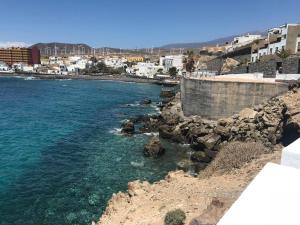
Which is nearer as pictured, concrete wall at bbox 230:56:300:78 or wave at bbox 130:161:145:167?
wave at bbox 130:161:145:167

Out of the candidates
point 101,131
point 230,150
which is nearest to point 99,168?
point 230,150

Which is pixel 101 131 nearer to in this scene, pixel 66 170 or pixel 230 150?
pixel 66 170

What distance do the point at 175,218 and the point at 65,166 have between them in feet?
54.7

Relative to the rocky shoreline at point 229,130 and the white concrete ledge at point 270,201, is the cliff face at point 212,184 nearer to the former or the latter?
the rocky shoreline at point 229,130

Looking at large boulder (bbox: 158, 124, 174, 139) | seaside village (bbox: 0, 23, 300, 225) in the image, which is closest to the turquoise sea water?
seaside village (bbox: 0, 23, 300, 225)

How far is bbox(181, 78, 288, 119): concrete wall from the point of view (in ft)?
106

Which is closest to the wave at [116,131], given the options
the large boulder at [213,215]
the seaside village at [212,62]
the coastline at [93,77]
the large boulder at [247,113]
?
the large boulder at [247,113]

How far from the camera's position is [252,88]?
3291cm

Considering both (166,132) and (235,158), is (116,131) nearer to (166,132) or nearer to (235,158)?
(166,132)

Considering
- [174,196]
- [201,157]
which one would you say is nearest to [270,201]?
[174,196]

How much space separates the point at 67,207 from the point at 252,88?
21537 millimetres

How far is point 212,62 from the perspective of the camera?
90.6 metres

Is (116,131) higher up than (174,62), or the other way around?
(174,62)

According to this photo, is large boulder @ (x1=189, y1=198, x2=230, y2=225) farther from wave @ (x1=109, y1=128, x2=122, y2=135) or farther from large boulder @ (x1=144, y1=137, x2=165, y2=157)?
wave @ (x1=109, y1=128, x2=122, y2=135)
